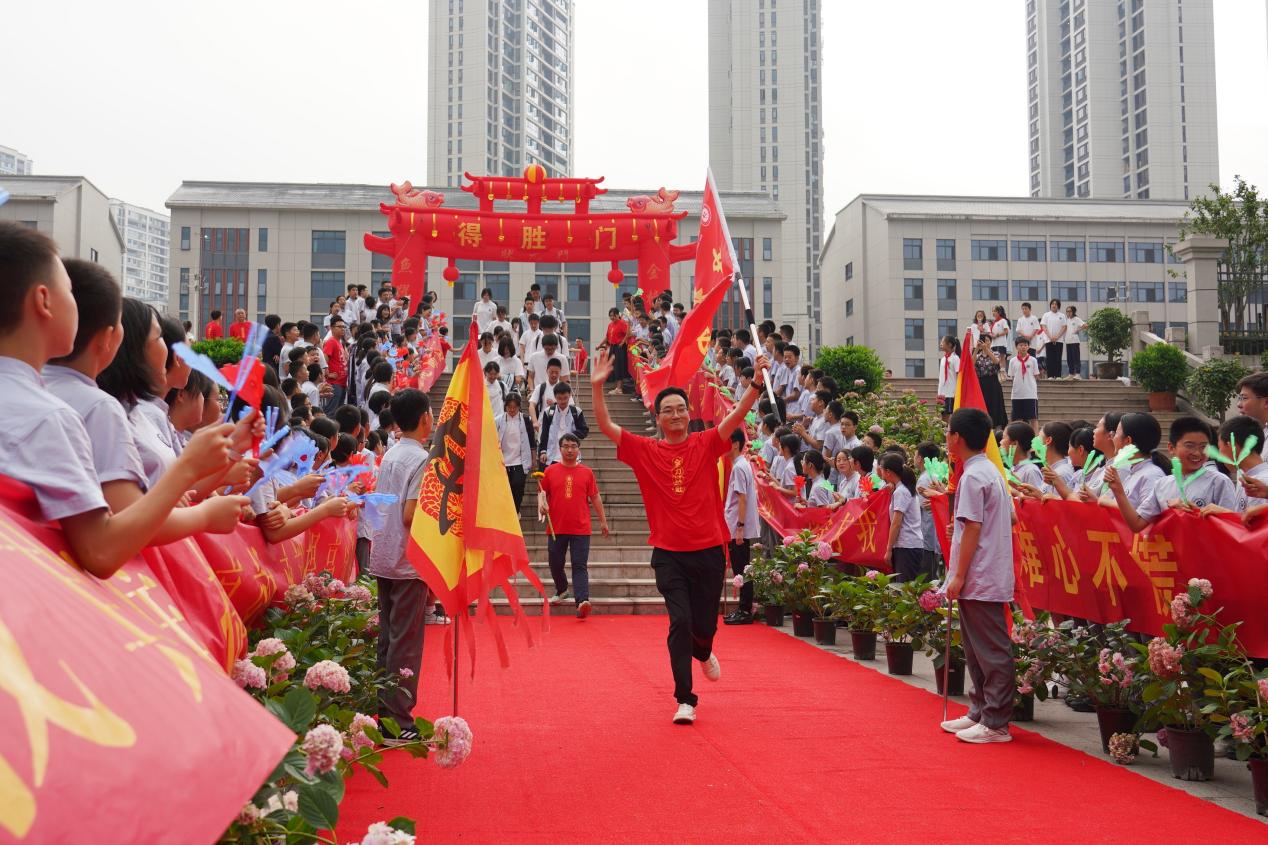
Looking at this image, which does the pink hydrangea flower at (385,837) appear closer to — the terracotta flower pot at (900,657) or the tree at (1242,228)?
the terracotta flower pot at (900,657)

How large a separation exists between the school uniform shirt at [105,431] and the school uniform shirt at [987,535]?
4.41 metres

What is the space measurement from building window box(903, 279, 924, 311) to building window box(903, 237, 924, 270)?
1.99ft

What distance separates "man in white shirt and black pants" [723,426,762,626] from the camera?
1044 cm

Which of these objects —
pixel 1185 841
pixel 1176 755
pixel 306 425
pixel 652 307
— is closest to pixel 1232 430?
pixel 1176 755

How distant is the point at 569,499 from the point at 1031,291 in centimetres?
3933

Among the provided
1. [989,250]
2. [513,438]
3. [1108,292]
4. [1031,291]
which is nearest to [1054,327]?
[513,438]

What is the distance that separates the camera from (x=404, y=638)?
17.8 ft

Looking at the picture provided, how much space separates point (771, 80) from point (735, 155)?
6.18 metres

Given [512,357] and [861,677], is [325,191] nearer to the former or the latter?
[512,357]

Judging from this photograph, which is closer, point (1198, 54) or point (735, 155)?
point (1198, 54)

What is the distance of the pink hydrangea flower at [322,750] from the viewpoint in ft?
8.04

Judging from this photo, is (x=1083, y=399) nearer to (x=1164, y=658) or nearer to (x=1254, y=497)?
(x=1254, y=497)

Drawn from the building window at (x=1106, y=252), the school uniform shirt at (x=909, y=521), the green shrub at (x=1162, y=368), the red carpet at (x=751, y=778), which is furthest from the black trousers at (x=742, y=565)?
the building window at (x=1106, y=252)

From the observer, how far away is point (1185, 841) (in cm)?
380
